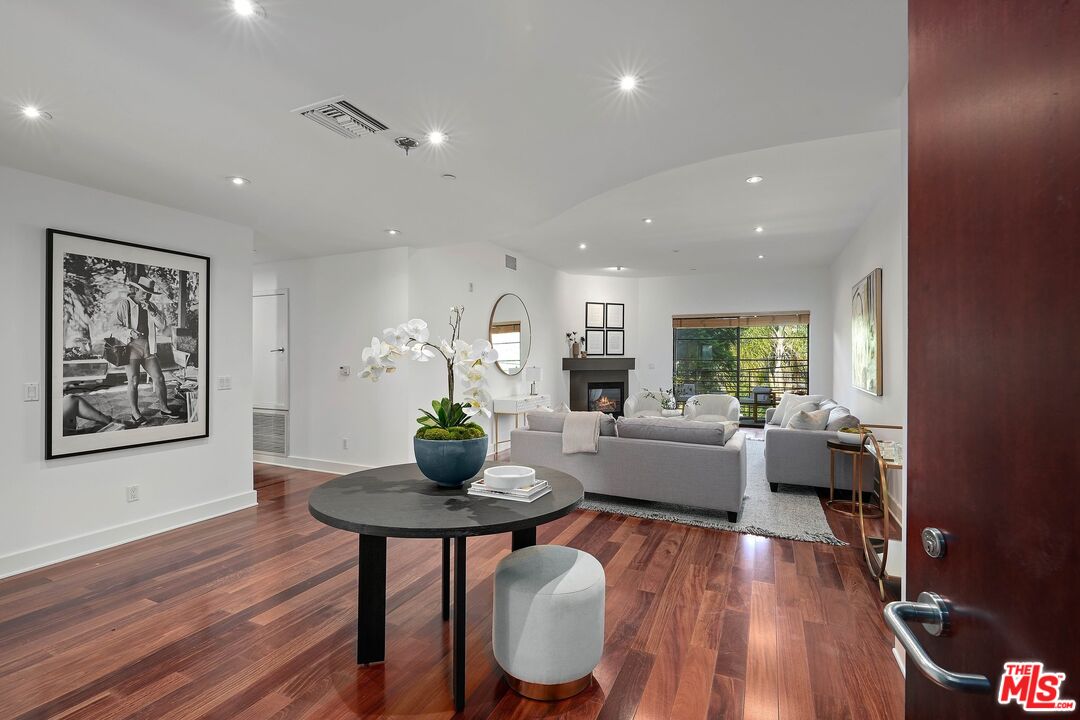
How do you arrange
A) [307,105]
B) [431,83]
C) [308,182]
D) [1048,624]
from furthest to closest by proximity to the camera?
[308,182], [307,105], [431,83], [1048,624]

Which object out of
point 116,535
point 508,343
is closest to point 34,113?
point 116,535

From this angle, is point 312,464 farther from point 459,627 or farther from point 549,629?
point 549,629

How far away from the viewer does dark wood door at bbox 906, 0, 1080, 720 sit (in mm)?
438

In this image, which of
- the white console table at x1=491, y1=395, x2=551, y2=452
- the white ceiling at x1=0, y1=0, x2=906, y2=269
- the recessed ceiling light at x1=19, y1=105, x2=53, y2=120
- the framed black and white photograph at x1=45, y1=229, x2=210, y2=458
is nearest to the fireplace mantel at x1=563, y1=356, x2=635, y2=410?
the white console table at x1=491, y1=395, x2=551, y2=452

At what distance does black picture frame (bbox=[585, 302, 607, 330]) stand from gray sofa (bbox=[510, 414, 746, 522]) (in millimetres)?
4751

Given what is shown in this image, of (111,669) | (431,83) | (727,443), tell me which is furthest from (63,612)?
(727,443)

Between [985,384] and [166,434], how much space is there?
4564 mm

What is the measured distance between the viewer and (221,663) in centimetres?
208

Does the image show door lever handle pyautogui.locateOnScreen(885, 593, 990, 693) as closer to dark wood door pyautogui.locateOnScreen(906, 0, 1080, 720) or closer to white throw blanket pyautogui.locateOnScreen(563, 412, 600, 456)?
dark wood door pyautogui.locateOnScreen(906, 0, 1080, 720)

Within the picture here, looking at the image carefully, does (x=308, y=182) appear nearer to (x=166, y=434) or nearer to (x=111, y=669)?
(x=166, y=434)

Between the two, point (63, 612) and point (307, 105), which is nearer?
point (307, 105)

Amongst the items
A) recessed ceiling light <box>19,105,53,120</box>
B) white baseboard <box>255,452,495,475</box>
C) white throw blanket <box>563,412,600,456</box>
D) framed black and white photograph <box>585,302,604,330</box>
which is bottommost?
white baseboard <box>255,452,495,475</box>

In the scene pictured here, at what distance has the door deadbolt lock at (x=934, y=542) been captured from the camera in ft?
2.10

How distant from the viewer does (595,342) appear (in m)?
9.12
